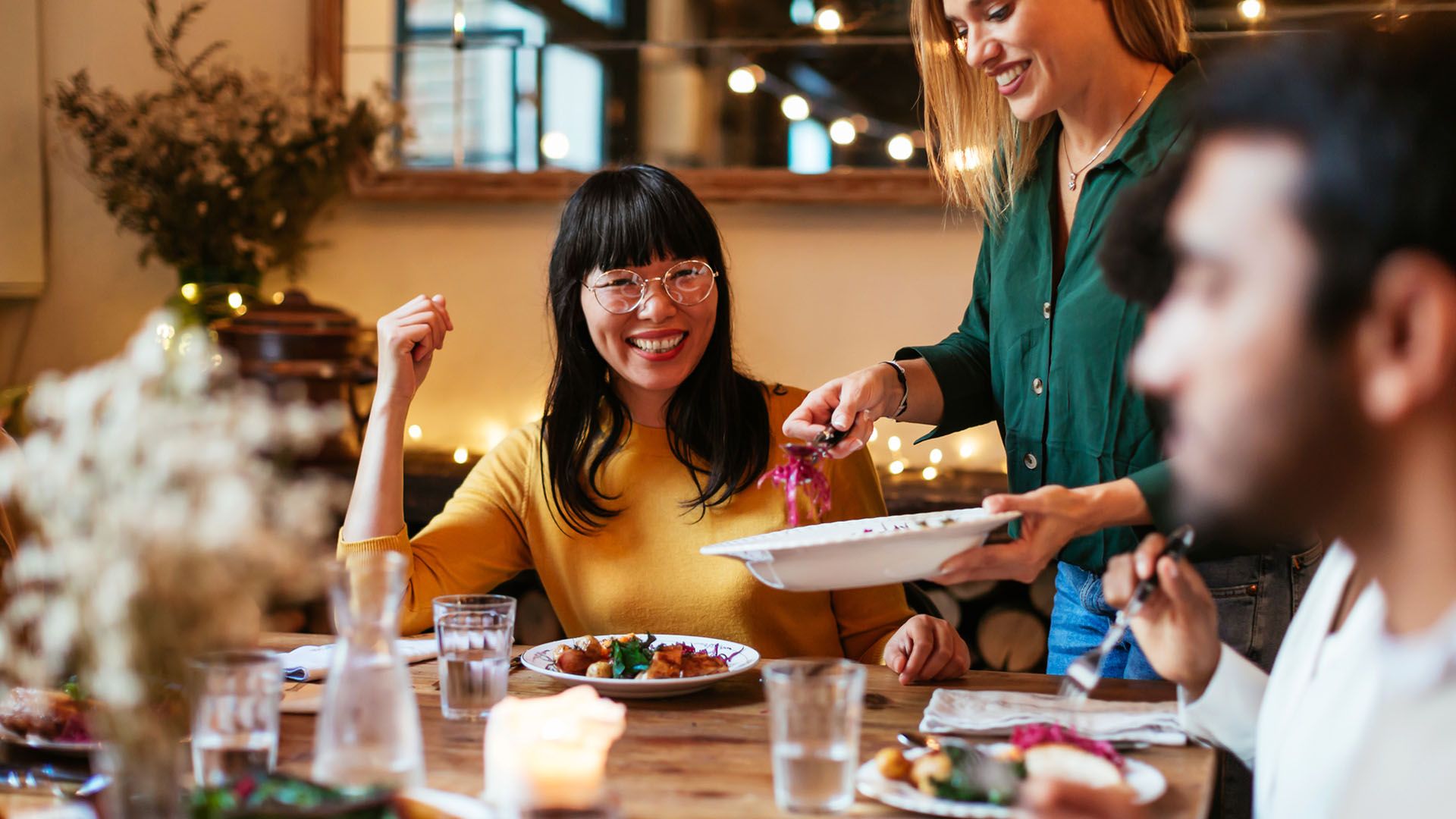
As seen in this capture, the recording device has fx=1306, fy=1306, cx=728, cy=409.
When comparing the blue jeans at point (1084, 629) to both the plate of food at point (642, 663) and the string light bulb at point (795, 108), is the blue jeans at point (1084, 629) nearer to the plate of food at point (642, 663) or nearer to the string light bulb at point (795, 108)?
the plate of food at point (642, 663)

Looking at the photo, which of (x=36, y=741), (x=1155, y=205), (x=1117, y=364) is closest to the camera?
(x=1155, y=205)

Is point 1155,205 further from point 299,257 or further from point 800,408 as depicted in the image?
point 299,257

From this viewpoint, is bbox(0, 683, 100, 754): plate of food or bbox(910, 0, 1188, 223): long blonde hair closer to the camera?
bbox(0, 683, 100, 754): plate of food

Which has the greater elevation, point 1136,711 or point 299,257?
point 299,257

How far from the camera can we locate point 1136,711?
1.39 meters

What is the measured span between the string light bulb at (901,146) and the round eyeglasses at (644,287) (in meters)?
1.14

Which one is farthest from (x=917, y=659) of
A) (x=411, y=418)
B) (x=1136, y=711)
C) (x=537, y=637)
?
(x=411, y=418)

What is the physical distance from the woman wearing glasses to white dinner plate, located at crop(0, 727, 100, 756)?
0.62 meters

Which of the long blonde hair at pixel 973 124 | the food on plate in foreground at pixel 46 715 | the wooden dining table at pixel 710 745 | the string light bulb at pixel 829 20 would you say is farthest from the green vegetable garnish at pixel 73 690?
the string light bulb at pixel 829 20

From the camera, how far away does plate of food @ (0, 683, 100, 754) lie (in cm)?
123

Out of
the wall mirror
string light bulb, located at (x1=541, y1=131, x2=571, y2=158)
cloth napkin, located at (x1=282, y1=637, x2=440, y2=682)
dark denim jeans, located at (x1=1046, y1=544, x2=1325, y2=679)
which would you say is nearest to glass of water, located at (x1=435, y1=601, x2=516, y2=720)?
cloth napkin, located at (x1=282, y1=637, x2=440, y2=682)

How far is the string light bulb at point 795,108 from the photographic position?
3.02m

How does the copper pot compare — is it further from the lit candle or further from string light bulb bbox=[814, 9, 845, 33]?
the lit candle

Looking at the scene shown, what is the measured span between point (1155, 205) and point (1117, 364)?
0.70m
